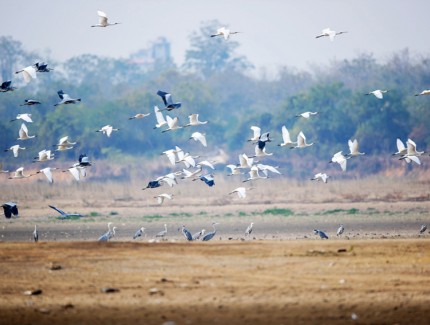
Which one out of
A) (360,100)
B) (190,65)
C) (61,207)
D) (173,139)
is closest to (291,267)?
(61,207)

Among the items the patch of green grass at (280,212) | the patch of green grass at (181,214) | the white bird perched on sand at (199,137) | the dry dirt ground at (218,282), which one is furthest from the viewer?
the patch of green grass at (181,214)

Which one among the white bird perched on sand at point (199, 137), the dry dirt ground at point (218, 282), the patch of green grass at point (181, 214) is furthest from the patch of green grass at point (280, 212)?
the dry dirt ground at point (218, 282)

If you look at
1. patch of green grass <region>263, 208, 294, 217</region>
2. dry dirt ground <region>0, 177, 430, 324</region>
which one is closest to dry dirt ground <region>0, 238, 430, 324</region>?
dry dirt ground <region>0, 177, 430, 324</region>

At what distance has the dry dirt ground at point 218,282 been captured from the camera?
14.6m

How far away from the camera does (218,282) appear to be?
1636cm

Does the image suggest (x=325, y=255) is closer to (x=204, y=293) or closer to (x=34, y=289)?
(x=204, y=293)

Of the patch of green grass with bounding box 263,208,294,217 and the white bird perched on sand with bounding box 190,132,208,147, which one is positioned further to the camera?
the patch of green grass with bounding box 263,208,294,217

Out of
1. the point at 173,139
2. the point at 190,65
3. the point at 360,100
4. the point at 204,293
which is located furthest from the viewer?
the point at 190,65

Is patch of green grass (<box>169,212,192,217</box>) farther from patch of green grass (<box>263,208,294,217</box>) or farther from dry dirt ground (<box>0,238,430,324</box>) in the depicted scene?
dry dirt ground (<box>0,238,430,324</box>)

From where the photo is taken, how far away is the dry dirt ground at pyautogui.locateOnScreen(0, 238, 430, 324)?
14.6 metres

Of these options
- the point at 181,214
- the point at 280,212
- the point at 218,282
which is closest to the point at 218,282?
the point at 218,282

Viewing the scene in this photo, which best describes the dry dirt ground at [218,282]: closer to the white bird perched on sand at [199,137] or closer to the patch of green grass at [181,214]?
the white bird perched on sand at [199,137]

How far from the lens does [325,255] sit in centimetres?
1859

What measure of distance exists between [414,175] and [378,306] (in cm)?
3320
